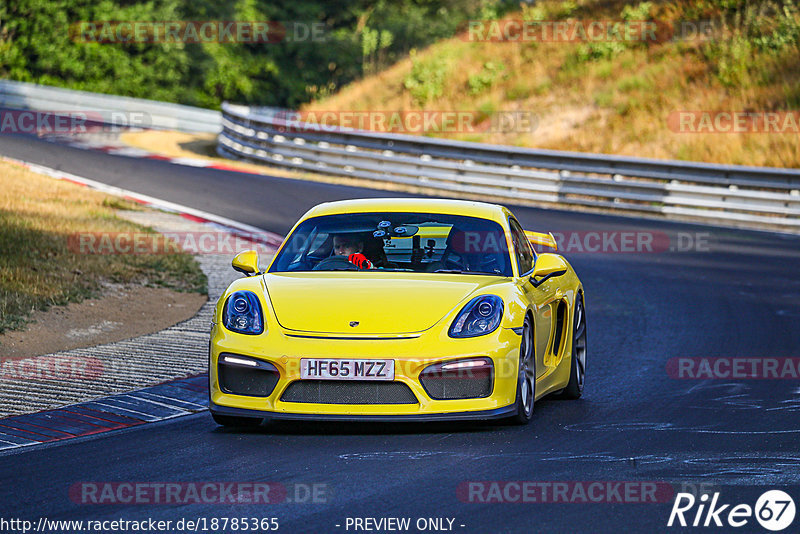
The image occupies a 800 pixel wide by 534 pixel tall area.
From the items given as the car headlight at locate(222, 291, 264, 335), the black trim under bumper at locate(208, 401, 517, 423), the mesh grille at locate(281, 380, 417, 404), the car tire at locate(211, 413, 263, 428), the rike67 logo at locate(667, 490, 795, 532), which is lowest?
the car tire at locate(211, 413, 263, 428)

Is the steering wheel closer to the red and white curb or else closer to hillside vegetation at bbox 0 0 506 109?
the red and white curb

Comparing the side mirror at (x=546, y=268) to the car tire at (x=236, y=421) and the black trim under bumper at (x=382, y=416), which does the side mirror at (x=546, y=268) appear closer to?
the black trim under bumper at (x=382, y=416)

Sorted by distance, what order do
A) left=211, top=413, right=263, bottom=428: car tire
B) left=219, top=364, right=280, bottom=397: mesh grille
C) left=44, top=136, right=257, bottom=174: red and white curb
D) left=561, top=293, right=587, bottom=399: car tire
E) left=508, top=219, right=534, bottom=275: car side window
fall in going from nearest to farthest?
left=219, top=364, right=280, bottom=397: mesh grille → left=211, top=413, right=263, bottom=428: car tire → left=508, top=219, right=534, bottom=275: car side window → left=561, top=293, right=587, bottom=399: car tire → left=44, top=136, right=257, bottom=174: red and white curb

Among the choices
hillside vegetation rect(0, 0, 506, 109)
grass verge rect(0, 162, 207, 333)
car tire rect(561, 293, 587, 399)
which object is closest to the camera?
car tire rect(561, 293, 587, 399)

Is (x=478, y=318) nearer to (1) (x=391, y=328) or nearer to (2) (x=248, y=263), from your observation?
(1) (x=391, y=328)

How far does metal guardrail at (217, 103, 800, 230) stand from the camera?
71.9 ft

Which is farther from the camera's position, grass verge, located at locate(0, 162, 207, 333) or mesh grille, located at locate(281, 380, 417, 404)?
grass verge, located at locate(0, 162, 207, 333)

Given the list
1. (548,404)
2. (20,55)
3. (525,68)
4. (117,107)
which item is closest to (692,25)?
(525,68)

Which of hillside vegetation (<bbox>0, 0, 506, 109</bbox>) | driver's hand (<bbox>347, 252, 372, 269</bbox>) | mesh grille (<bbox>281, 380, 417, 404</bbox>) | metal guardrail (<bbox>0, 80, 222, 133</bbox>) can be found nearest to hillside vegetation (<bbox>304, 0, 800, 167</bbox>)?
metal guardrail (<bbox>0, 80, 222, 133</bbox>)

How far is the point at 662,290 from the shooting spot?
47.2 ft

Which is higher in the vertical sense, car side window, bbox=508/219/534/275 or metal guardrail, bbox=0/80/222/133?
car side window, bbox=508/219/534/275

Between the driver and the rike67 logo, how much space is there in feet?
9.99

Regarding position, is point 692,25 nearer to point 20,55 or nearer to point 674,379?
point 674,379

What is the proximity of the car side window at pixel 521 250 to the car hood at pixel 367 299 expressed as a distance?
19.4 inches
